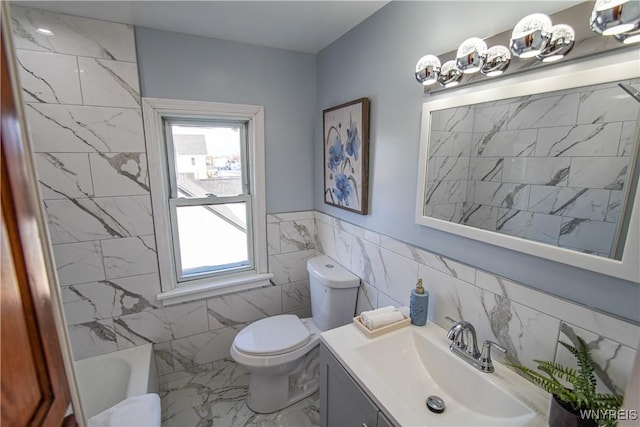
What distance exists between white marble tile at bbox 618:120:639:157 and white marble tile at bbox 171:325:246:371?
2.24 metres

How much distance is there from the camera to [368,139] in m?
1.65

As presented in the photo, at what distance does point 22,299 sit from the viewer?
0.39 metres

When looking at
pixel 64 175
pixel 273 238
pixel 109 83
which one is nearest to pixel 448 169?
pixel 273 238

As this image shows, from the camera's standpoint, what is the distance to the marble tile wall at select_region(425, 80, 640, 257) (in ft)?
2.52

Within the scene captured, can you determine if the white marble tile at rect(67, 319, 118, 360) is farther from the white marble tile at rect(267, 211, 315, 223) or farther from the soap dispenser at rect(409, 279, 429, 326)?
the soap dispenser at rect(409, 279, 429, 326)

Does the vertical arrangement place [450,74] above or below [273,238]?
above

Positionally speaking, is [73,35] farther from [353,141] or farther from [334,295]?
[334,295]

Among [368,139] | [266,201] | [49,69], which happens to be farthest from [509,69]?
[49,69]

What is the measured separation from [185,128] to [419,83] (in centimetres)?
148

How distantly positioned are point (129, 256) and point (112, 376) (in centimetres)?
74

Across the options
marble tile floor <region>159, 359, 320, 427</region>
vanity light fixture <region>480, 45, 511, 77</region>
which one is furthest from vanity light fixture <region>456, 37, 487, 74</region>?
marble tile floor <region>159, 359, 320, 427</region>

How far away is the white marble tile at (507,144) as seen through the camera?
935 mm

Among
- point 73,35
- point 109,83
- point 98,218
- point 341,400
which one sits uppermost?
point 73,35

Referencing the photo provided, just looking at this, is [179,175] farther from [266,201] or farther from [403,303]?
[403,303]
